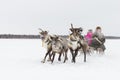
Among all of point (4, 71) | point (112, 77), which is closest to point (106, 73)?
point (112, 77)

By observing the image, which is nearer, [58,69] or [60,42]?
[58,69]

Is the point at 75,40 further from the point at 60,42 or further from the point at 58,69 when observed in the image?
the point at 58,69

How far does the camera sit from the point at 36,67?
1744 centimetres

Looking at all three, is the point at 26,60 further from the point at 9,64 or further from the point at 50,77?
the point at 50,77

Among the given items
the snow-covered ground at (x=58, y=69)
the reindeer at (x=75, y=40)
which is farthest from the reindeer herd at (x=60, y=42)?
the snow-covered ground at (x=58, y=69)

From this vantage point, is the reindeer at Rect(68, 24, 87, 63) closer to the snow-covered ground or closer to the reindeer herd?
the reindeer herd

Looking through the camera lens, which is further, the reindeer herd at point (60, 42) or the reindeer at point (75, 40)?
the reindeer at point (75, 40)

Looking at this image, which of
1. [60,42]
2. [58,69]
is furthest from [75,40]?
[58,69]

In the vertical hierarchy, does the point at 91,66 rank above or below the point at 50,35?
below

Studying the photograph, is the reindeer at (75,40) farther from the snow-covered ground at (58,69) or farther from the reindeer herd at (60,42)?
the snow-covered ground at (58,69)

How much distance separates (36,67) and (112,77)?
10.2 feet

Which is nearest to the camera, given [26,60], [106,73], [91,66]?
[106,73]

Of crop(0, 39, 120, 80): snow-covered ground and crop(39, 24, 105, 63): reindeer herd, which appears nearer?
crop(0, 39, 120, 80): snow-covered ground

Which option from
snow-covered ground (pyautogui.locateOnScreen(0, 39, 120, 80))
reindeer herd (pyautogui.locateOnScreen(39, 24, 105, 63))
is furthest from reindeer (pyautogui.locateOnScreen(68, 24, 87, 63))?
snow-covered ground (pyautogui.locateOnScreen(0, 39, 120, 80))
